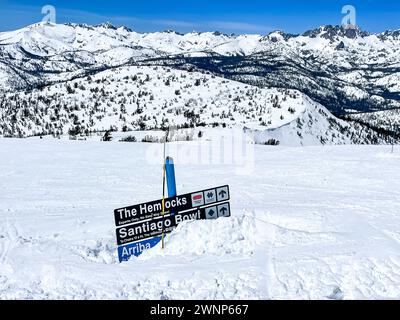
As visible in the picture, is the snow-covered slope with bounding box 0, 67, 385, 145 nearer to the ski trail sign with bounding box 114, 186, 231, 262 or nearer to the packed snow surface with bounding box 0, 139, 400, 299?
the packed snow surface with bounding box 0, 139, 400, 299

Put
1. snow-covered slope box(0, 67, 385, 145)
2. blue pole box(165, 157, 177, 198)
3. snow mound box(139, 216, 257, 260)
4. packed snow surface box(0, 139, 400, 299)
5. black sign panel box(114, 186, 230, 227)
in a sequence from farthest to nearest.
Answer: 1. snow-covered slope box(0, 67, 385, 145)
2. blue pole box(165, 157, 177, 198)
3. black sign panel box(114, 186, 230, 227)
4. snow mound box(139, 216, 257, 260)
5. packed snow surface box(0, 139, 400, 299)

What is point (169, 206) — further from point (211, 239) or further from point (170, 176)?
point (211, 239)

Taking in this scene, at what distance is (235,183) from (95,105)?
357ft

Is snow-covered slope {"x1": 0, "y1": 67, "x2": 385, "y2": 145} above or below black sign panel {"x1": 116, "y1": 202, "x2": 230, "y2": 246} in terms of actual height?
above

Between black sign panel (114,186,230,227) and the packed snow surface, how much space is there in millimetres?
578

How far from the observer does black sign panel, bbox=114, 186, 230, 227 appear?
30.4 ft

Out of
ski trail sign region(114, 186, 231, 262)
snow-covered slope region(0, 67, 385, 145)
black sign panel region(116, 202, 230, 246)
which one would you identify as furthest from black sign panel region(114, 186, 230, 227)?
snow-covered slope region(0, 67, 385, 145)

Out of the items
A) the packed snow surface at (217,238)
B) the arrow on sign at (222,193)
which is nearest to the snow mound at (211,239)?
the packed snow surface at (217,238)

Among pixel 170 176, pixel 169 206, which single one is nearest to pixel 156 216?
pixel 169 206

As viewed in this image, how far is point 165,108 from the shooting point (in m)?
113

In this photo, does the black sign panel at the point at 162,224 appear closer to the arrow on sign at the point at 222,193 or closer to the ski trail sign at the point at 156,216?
the ski trail sign at the point at 156,216

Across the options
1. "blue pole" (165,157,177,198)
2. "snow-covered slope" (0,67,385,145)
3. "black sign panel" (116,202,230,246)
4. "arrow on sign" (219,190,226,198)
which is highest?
"snow-covered slope" (0,67,385,145)
